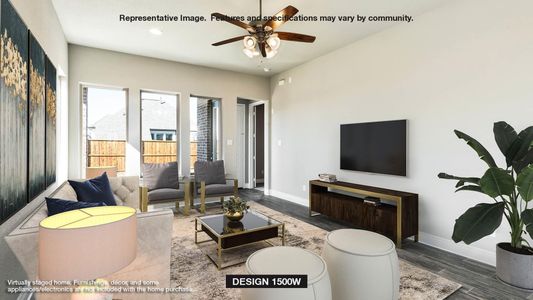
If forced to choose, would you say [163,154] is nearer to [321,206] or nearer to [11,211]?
[321,206]

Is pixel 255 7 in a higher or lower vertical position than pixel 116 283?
higher

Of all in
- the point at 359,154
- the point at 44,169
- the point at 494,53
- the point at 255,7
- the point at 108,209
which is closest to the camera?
the point at 108,209

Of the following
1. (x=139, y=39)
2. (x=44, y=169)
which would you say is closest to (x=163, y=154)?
(x=139, y=39)

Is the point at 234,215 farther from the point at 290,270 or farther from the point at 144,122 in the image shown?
the point at 144,122

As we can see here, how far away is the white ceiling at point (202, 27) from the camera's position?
3.03 m

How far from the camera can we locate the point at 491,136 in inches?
105

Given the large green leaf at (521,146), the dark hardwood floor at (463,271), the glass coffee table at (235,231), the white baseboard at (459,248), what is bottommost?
the dark hardwood floor at (463,271)

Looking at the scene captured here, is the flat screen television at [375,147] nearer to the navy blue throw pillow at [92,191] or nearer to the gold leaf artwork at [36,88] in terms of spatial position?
the navy blue throw pillow at [92,191]

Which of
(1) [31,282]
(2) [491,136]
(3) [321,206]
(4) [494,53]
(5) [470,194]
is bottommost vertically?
(3) [321,206]

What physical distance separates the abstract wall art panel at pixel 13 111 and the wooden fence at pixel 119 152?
9.86 feet

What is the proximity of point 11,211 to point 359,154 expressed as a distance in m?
3.90

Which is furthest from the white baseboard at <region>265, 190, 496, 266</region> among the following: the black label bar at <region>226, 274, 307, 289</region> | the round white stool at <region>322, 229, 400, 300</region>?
the black label bar at <region>226, 274, 307, 289</region>

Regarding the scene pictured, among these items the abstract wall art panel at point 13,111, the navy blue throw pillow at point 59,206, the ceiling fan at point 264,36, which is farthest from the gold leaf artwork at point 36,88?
the ceiling fan at point 264,36

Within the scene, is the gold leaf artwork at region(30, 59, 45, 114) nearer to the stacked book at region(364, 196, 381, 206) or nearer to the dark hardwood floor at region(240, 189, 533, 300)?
the dark hardwood floor at region(240, 189, 533, 300)
